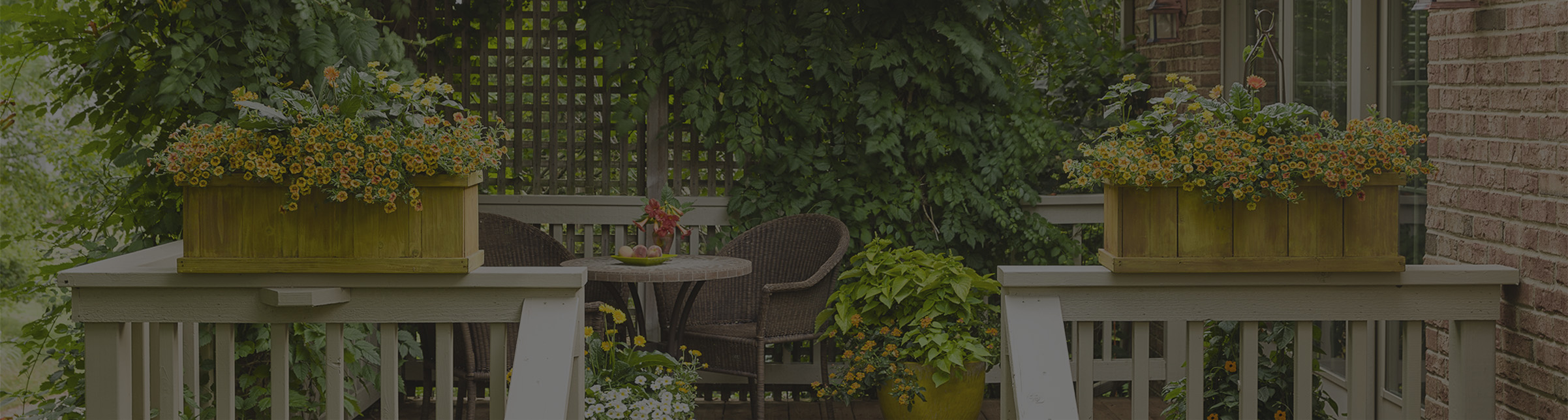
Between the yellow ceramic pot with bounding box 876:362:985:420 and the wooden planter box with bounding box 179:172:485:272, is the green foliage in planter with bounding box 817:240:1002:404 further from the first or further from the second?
the wooden planter box with bounding box 179:172:485:272

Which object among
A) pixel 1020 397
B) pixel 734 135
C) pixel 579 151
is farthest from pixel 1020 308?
pixel 579 151

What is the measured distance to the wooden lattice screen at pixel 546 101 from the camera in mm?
4270

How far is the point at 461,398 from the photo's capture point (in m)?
3.88

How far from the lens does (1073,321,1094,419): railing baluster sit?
207 cm

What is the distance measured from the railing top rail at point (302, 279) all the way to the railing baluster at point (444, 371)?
93mm

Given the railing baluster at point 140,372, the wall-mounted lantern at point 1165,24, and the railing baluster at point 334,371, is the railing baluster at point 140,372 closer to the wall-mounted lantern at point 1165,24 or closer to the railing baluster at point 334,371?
the railing baluster at point 334,371

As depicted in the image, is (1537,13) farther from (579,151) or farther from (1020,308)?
(579,151)

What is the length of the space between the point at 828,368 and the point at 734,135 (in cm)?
97

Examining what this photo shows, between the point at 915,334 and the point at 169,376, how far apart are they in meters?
2.31

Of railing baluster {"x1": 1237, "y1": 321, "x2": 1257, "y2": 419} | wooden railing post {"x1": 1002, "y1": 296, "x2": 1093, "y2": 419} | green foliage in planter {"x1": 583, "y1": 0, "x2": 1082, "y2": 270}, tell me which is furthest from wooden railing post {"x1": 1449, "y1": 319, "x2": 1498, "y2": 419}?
green foliage in planter {"x1": 583, "y1": 0, "x2": 1082, "y2": 270}

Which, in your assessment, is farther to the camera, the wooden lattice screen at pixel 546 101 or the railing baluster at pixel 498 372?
the wooden lattice screen at pixel 546 101

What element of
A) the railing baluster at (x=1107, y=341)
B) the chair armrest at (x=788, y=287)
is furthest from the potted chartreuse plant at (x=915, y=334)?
the railing baluster at (x=1107, y=341)

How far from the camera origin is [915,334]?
3.70 metres

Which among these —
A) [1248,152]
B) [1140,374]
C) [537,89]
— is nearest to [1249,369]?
[1140,374]
